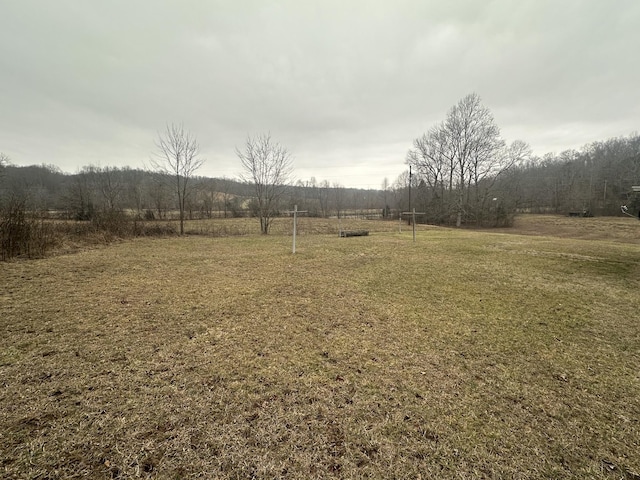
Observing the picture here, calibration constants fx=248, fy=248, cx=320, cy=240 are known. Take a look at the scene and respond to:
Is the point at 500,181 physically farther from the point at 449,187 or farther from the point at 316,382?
the point at 316,382

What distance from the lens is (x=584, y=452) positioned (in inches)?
64.3

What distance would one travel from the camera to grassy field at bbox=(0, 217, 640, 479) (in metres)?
1.58

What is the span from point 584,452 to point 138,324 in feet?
15.3

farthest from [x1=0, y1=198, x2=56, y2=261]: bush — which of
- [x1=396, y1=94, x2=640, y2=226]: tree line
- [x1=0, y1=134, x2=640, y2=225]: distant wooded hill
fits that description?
[x1=396, y1=94, x2=640, y2=226]: tree line

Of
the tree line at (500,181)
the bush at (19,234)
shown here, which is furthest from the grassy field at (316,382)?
the tree line at (500,181)

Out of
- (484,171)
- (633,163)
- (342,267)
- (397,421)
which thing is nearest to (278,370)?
(397,421)

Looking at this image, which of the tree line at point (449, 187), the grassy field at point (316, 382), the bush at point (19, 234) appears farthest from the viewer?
the tree line at point (449, 187)

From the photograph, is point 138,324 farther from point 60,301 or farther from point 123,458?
point 123,458

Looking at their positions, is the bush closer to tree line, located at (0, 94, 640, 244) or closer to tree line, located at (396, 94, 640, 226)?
tree line, located at (0, 94, 640, 244)

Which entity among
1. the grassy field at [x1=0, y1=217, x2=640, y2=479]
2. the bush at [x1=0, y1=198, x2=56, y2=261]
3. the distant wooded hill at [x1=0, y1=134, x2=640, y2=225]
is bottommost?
the grassy field at [x1=0, y1=217, x2=640, y2=479]

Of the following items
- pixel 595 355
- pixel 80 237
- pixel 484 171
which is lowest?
pixel 595 355

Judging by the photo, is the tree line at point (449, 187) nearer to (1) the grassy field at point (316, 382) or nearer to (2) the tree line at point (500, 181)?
(2) the tree line at point (500, 181)

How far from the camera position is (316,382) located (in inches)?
91.7

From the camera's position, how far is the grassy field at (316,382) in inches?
62.1
